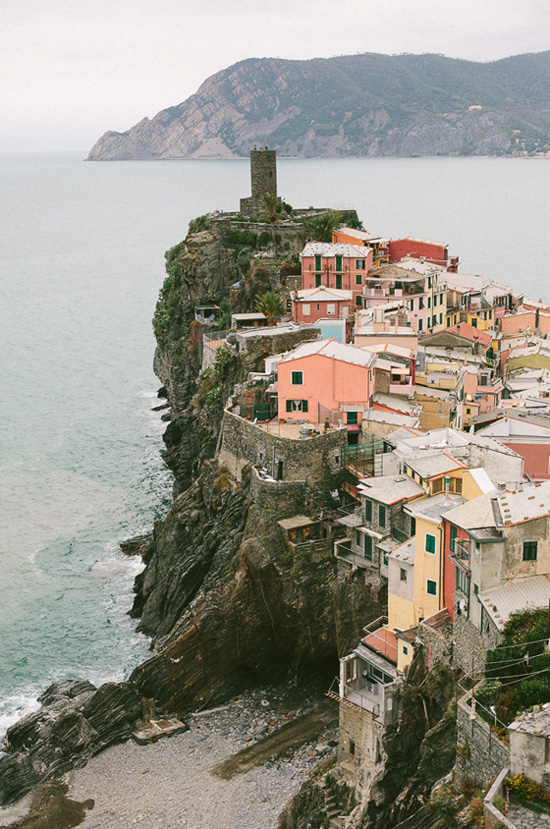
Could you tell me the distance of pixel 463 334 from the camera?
67375mm

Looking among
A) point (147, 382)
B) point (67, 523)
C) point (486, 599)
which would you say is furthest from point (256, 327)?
point (147, 382)

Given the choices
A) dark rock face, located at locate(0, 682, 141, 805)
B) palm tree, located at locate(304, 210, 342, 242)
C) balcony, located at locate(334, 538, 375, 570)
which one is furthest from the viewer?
palm tree, located at locate(304, 210, 342, 242)

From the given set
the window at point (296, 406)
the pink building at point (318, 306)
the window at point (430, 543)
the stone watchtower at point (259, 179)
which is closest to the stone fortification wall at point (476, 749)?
the window at point (430, 543)

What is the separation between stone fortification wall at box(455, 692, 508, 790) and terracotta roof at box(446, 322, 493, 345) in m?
44.6

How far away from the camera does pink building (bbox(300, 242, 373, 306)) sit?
222 feet

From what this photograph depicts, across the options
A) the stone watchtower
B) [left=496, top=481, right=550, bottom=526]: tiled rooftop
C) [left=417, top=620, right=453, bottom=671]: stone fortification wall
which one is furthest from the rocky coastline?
the stone watchtower

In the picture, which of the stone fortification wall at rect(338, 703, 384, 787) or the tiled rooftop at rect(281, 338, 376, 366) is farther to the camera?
the tiled rooftop at rect(281, 338, 376, 366)

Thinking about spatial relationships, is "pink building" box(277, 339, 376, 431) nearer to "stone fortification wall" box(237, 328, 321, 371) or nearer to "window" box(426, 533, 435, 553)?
"stone fortification wall" box(237, 328, 321, 371)

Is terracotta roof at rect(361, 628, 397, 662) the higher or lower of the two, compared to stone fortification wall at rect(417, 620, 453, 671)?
lower

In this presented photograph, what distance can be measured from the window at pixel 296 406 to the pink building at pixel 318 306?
1589 centimetres

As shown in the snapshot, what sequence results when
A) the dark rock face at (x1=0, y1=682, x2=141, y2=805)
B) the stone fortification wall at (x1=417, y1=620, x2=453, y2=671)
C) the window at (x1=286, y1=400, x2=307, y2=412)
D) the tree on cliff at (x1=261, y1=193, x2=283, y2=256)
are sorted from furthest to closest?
the tree on cliff at (x1=261, y1=193, x2=283, y2=256) < the window at (x1=286, y1=400, x2=307, y2=412) < the dark rock face at (x1=0, y1=682, x2=141, y2=805) < the stone fortification wall at (x1=417, y1=620, x2=453, y2=671)

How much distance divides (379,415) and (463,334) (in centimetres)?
2335

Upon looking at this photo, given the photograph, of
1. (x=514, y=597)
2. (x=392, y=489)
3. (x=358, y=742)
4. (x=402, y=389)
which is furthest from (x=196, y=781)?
(x=402, y=389)

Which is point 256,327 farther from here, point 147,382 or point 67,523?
point 147,382
